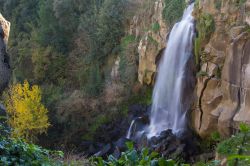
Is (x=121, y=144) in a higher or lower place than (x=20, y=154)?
lower

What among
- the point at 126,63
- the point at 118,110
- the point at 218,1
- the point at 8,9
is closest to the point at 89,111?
the point at 118,110

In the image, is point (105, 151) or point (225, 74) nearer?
point (225, 74)

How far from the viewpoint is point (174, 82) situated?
1930 centimetres

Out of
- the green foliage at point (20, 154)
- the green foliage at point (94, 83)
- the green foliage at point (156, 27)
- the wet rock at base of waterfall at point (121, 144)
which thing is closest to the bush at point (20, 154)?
the green foliage at point (20, 154)

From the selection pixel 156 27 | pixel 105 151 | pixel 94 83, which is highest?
pixel 156 27

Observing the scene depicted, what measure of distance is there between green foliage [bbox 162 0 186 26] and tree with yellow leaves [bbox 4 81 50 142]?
9027 mm

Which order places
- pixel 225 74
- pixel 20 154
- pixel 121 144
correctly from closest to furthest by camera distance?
pixel 20 154
pixel 225 74
pixel 121 144

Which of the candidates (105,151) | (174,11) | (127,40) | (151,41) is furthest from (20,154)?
(127,40)

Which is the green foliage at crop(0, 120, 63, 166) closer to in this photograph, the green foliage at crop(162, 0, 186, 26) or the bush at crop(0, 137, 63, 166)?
the bush at crop(0, 137, 63, 166)

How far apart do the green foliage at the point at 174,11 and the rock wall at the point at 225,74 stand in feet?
12.0

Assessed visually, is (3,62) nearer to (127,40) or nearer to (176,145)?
(176,145)

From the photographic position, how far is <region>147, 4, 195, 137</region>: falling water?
18.6 m

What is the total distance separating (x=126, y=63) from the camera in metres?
24.7

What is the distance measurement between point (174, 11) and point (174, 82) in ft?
13.6
